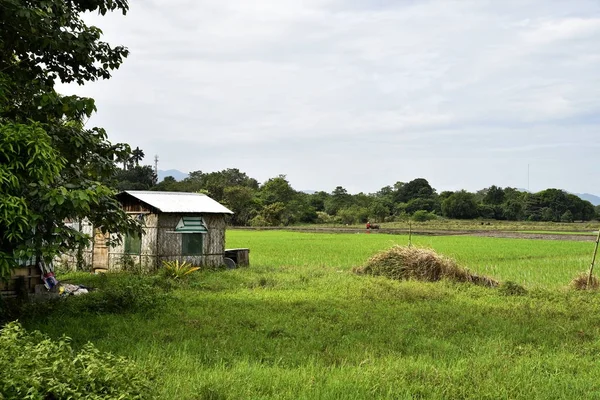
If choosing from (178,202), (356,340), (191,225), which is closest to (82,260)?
(178,202)

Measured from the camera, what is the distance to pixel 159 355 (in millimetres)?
7023

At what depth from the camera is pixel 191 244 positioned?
18.3 meters

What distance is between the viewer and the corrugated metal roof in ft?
58.1

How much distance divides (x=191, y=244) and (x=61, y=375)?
13898mm

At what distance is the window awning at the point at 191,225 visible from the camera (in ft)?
59.1

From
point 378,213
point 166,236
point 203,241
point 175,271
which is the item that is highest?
point 378,213

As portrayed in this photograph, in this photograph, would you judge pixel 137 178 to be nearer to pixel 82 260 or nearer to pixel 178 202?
pixel 82 260

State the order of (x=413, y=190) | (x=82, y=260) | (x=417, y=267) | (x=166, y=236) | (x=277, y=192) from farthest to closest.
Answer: (x=413, y=190)
(x=277, y=192)
(x=82, y=260)
(x=166, y=236)
(x=417, y=267)

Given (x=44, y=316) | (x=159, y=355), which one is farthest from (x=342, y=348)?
(x=44, y=316)

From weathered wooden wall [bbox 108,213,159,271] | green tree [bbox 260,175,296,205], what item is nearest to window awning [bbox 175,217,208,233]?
weathered wooden wall [bbox 108,213,159,271]

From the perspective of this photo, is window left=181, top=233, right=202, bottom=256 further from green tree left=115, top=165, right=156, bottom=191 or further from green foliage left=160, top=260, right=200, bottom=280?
green tree left=115, top=165, right=156, bottom=191

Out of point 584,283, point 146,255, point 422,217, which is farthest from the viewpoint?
point 422,217

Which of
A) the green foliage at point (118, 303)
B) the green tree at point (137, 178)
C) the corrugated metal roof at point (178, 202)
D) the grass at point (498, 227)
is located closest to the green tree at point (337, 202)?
the grass at point (498, 227)

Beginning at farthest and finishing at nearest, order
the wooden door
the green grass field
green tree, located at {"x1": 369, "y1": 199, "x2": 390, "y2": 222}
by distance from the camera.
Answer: green tree, located at {"x1": 369, "y1": 199, "x2": 390, "y2": 222} < the wooden door < the green grass field
